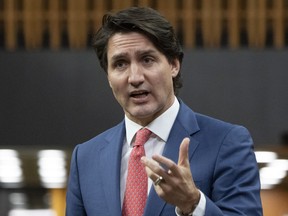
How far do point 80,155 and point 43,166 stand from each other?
26.0ft

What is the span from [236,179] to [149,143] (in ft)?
1.27

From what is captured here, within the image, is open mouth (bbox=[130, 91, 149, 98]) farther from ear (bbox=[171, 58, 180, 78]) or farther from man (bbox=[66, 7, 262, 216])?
ear (bbox=[171, 58, 180, 78])

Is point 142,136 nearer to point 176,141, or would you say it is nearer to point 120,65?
point 176,141

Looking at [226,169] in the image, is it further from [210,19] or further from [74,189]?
[210,19]

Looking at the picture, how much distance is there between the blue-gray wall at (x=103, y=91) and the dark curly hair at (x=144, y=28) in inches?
205

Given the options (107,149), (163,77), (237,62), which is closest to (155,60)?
(163,77)

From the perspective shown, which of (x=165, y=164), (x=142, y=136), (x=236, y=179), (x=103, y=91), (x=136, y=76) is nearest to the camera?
(x=165, y=164)

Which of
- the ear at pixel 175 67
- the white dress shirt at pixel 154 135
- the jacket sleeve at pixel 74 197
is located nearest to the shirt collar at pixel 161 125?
the white dress shirt at pixel 154 135

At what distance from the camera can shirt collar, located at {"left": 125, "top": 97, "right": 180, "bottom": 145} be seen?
342 centimetres

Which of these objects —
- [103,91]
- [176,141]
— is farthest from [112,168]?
[103,91]

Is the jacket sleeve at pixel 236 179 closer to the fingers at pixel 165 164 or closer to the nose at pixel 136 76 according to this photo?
the fingers at pixel 165 164

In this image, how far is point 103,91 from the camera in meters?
8.80

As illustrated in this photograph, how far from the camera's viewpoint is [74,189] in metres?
3.50

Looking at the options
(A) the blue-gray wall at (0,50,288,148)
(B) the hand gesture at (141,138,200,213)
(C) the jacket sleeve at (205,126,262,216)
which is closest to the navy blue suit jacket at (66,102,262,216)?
(C) the jacket sleeve at (205,126,262,216)
